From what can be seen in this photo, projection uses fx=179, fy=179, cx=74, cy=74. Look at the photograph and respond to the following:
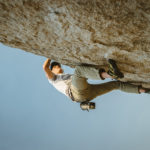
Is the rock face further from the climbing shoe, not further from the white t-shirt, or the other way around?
the white t-shirt

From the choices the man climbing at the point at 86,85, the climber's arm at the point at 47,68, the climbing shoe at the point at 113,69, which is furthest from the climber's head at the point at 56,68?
the climbing shoe at the point at 113,69

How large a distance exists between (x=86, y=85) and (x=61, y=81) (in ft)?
3.81

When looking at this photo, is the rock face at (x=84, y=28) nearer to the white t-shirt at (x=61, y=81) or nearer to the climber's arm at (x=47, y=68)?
the white t-shirt at (x=61, y=81)

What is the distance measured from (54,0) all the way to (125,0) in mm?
859

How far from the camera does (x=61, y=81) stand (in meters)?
5.34

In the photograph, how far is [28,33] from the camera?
9.73 feet

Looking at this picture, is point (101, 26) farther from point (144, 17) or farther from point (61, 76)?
point (61, 76)

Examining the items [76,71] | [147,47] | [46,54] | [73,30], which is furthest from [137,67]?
[46,54]

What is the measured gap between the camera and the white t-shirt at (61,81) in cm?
507

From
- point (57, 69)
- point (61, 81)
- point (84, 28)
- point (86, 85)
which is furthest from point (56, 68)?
point (84, 28)

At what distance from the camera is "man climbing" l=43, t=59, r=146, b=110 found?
12.5ft

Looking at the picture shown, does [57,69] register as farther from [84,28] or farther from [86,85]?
[84,28]

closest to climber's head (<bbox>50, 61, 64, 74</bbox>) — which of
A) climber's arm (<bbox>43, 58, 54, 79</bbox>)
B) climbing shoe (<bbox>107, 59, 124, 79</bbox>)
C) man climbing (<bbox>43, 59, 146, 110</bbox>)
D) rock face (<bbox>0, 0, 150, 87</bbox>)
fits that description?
man climbing (<bbox>43, 59, 146, 110</bbox>)

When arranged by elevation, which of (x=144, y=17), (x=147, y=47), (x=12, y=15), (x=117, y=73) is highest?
(x=12, y=15)
